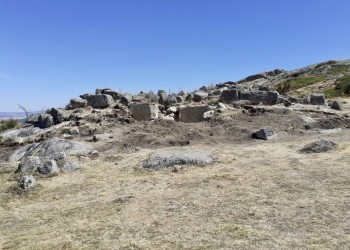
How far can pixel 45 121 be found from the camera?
67.8 feet

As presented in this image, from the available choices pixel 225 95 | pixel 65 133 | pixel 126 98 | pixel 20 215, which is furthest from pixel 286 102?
pixel 20 215

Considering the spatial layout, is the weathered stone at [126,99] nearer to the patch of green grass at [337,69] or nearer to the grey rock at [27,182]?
the grey rock at [27,182]

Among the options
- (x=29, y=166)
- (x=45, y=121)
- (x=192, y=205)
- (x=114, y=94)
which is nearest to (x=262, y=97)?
(x=114, y=94)

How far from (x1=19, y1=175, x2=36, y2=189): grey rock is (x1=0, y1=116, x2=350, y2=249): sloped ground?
1.04ft

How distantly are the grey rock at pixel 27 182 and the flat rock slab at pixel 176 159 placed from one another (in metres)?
3.31

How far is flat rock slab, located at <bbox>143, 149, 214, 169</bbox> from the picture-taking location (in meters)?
12.5

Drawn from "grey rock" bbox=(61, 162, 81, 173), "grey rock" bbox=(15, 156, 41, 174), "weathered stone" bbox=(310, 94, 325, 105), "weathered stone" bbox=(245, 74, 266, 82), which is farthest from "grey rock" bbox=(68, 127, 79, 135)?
"weathered stone" bbox=(245, 74, 266, 82)

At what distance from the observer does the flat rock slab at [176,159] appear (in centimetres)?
1255

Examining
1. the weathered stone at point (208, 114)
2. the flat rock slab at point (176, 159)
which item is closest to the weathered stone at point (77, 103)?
the weathered stone at point (208, 114)

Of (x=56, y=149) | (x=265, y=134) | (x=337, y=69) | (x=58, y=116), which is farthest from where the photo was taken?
(x=337, y=69)

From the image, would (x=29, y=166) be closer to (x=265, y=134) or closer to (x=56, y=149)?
(x=56, y=149)

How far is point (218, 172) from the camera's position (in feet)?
38.2

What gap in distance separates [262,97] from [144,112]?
285 inches

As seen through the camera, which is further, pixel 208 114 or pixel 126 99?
pixel 126 99
